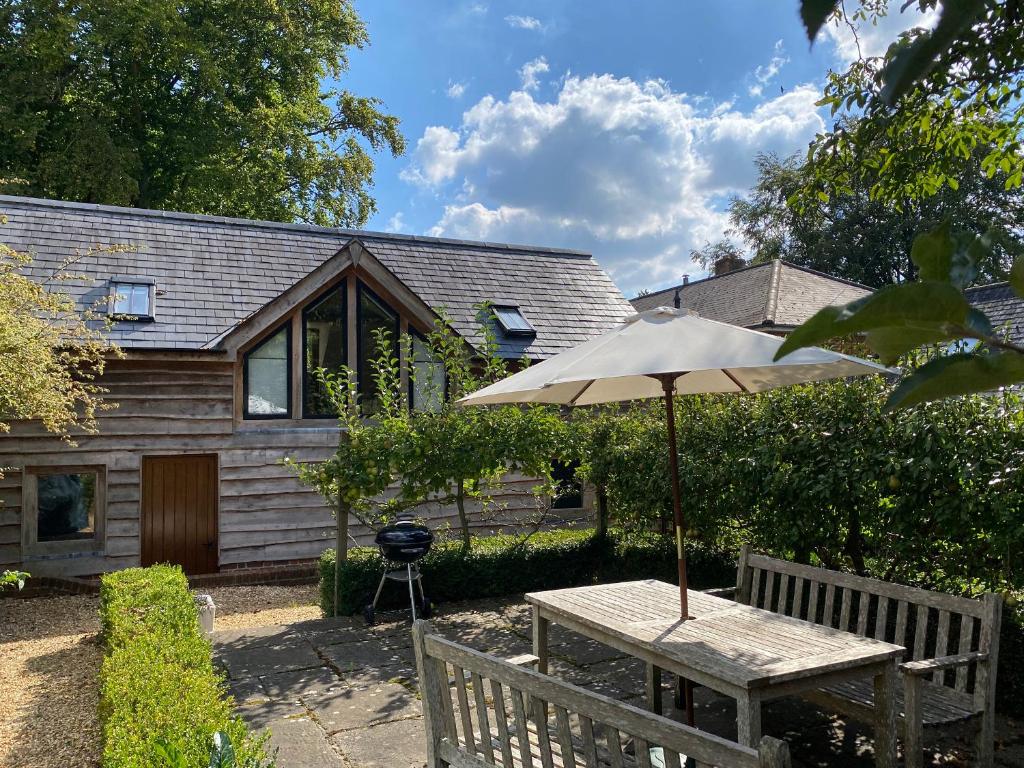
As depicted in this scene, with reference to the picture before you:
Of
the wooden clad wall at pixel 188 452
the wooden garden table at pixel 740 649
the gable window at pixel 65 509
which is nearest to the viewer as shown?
the wooden garden table at pixel 740 649

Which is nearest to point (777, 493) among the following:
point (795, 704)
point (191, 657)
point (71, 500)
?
point (795, 704)

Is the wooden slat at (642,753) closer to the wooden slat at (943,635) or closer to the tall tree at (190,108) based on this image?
the wooden slat at (943,635)

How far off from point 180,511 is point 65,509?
5.19ft

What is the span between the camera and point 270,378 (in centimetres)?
1252

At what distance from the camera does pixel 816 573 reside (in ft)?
17.4

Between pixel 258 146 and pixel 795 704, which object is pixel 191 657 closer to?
pixel 795 704

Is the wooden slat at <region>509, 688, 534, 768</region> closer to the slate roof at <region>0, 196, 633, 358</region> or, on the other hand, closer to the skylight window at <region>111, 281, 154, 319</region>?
the slate roof at <region>0, 196, 633, 358</region>

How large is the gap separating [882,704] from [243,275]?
483 inches

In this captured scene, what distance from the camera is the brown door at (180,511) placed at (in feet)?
39.5

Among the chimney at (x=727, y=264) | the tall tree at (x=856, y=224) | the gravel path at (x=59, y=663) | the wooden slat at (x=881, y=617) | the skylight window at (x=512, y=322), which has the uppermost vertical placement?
the tall tree at (x=856, y=224)

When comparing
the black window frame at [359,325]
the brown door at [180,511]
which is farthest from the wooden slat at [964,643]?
the brown door at [180,511]

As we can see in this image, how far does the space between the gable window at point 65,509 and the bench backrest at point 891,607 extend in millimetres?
9737

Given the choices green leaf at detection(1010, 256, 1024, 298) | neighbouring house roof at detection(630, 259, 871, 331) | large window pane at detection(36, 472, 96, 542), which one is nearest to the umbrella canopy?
green leaf at detection(1010, 256, 1024, 298)

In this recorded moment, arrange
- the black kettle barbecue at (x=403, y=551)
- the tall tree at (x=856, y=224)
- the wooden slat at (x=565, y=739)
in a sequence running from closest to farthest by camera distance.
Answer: the wooden slat at (x=565, y=739)
the black kettle barbecue at (x=403, y=551)
the tall tree at (x=856, y=224)
